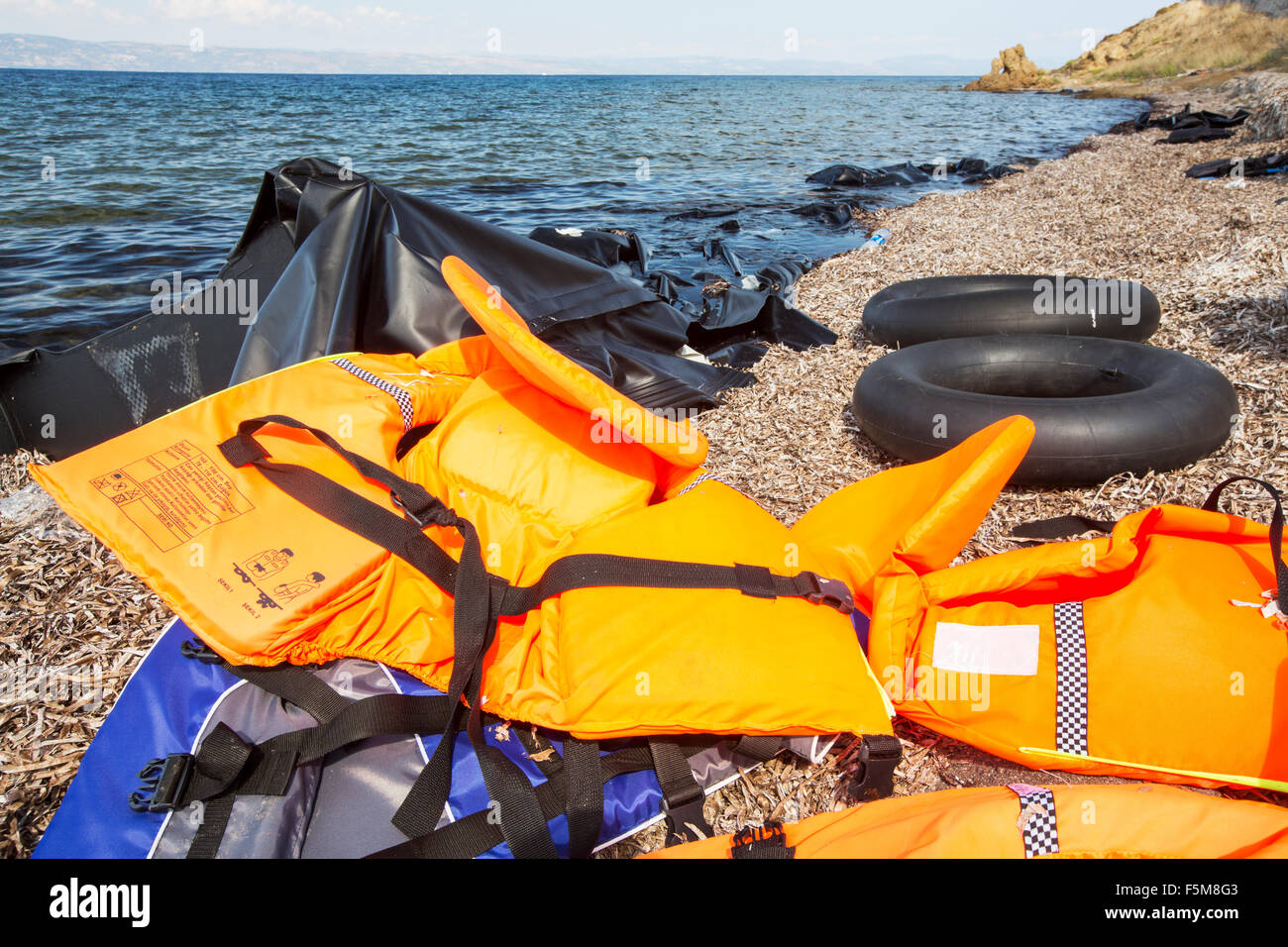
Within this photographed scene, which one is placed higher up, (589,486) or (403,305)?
(403,305)

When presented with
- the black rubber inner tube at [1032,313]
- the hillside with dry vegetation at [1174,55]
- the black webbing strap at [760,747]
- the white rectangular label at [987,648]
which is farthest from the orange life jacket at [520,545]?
the hillside with dry vegetation at [1174,55]

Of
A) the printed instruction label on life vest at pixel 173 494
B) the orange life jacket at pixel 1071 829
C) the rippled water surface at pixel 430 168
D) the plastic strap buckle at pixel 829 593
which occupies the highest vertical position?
the rippled water surface at pixel 430 168

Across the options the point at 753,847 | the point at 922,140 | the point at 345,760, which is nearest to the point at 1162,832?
the point at 753,847

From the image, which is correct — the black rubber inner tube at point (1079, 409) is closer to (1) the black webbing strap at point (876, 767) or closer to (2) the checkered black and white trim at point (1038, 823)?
(1) the black webbing strap at point (876, 767)

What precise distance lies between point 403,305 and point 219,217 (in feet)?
30.8

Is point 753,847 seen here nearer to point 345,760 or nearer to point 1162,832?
point 1162,832

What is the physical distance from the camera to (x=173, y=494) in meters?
2.12

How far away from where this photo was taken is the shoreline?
2.12m

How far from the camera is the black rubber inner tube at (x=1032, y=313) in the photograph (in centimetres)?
481

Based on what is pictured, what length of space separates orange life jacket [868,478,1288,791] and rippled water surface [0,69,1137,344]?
740 centimetres

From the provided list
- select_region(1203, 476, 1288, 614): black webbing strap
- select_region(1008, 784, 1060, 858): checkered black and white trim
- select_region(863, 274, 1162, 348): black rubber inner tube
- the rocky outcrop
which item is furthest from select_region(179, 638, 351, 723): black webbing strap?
the rocky outcrop

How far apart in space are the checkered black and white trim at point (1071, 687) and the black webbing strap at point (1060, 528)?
113cm

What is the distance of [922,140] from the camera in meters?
23.8

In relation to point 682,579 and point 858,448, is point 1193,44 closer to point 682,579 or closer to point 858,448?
point 858,448
